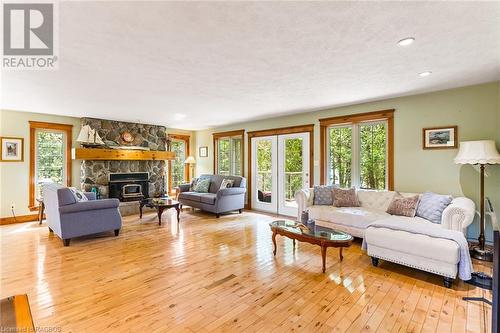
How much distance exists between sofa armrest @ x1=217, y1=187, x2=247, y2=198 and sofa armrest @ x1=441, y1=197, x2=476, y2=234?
419 cm

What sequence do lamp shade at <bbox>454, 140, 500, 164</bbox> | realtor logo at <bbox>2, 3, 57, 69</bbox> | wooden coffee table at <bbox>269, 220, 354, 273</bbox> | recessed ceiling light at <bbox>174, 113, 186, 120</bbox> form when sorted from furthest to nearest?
recessed ceiling light at <bbox>174, 113, 186, 120</bbox> → lamp shade at <bbox>454, 140, 500, 164</bbox> → wooden coffee table at <bbox>269, 220, 354, 273</bbox> → realtor logo at <bbox>2, 3, 57, 69</bbox>

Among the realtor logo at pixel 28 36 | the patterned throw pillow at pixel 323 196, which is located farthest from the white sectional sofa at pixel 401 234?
the realtor logo at pixel 28 36

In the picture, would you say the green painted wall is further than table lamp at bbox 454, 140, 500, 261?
Yes

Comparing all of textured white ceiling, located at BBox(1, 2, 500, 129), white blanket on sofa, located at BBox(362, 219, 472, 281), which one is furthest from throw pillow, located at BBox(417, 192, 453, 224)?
textured white ceiling, located at BBox(1, 2, 500, 129)

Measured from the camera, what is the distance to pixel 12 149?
5395 millimetres

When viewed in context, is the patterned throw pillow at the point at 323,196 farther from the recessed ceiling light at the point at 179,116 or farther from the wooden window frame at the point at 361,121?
the recessed ceiling light at the point at 179,116

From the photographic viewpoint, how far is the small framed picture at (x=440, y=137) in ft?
12.9

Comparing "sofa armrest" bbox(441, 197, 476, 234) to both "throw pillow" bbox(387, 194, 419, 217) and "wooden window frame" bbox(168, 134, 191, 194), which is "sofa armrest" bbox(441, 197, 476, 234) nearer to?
"throw pillow" bbox(387, 194, 419, 217)

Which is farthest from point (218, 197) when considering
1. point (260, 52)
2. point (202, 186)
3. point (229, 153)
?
point (260, 52)

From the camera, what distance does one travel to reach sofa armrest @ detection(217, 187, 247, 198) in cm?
602

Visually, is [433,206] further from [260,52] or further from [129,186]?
[129,186]

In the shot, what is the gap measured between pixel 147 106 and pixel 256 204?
3.69 meters

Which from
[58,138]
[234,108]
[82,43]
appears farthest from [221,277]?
[58,138]

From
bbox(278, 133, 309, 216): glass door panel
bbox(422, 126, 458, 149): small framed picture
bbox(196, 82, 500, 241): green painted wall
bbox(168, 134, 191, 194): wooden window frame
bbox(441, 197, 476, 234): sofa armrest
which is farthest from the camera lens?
bbox(168, 134, 191, 194): wooden window frame
